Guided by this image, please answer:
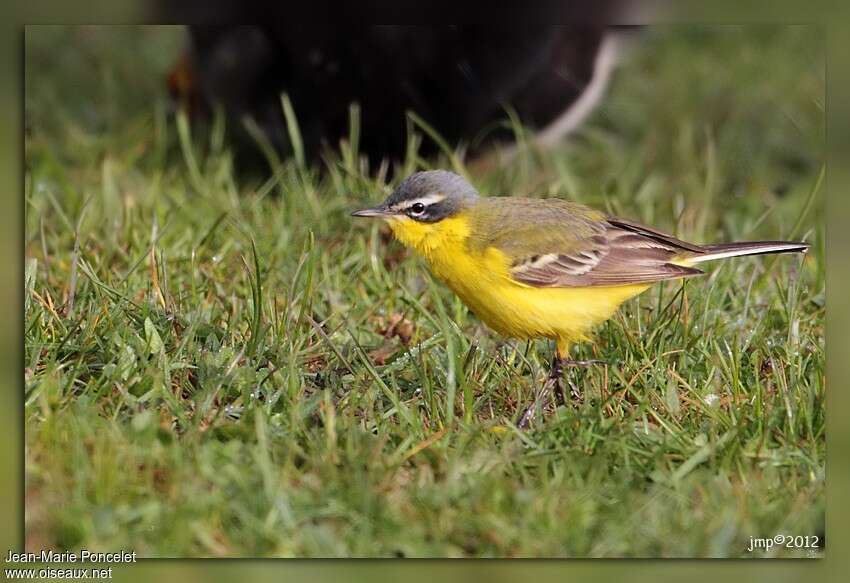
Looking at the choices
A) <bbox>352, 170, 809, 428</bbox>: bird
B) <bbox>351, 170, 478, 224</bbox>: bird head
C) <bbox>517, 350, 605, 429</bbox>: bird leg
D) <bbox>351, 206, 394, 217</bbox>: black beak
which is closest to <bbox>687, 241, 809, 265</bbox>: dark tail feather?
<bbox>352, 170, 809, 428</bbox>: bird

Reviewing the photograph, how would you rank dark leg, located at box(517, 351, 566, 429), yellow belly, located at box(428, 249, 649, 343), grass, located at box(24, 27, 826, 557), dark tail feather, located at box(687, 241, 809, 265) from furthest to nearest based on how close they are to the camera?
dark tail feather, located at box(687, 241, 809, 265) → yellow belly, located at box(428, 249, 649, 343) → dark leg, located at box(517, 351, 566, 429) → grass, located at box(24, 27, 826, 557)

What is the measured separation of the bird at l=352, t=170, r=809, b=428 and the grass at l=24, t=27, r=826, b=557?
0.20m

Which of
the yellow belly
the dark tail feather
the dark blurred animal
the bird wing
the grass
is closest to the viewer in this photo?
the grass

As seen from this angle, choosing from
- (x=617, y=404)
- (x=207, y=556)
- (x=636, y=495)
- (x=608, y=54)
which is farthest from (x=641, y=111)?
(x=207, y=556)

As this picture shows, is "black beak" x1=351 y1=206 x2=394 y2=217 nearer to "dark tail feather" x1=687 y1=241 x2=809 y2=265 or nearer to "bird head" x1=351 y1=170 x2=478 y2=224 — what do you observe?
"bird head" x1=351 y1=170 x2=478 y2=224

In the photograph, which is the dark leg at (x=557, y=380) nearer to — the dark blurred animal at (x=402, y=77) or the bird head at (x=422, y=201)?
the bird head at (x=422, y=201)

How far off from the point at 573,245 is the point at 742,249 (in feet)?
2.03

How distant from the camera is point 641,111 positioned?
7.81m

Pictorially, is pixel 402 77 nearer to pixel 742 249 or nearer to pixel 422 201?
pixel 422 201

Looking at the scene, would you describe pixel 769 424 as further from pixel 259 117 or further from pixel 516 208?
pixel 259 117

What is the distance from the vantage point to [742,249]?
15.0 ft

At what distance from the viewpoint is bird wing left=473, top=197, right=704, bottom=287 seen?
174 inches

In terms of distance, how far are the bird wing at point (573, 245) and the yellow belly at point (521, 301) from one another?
40 millimetres

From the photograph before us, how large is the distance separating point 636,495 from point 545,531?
0.36m
